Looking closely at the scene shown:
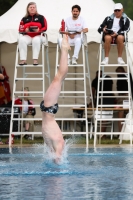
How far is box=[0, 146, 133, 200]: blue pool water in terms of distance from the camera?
243 inches

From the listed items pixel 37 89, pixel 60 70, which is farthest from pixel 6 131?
pixel 60 70

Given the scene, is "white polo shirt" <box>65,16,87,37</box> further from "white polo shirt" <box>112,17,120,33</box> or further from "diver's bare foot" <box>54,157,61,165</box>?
"diver's bare foot" <box>54,157,61,165</box>

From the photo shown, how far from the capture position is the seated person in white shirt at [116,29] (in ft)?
50.9

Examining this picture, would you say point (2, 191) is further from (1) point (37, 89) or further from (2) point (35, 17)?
(1) point (37, 89)

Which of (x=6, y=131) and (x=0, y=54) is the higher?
(x=0, y=54)

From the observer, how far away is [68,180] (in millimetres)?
7312

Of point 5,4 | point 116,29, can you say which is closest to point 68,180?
point 116,29

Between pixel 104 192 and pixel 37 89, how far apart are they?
13.7m

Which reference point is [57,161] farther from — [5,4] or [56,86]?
[5,4]

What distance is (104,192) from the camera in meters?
6.36

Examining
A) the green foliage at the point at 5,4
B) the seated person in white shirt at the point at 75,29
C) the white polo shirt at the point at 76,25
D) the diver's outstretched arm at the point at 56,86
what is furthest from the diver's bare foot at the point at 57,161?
the green foliage at the point at 5,4

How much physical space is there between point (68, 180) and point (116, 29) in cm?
889

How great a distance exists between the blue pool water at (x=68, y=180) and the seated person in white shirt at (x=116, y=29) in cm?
555

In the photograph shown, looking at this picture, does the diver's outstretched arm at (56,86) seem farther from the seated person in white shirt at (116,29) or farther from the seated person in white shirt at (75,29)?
the seated person in white shirt at (116,29)
